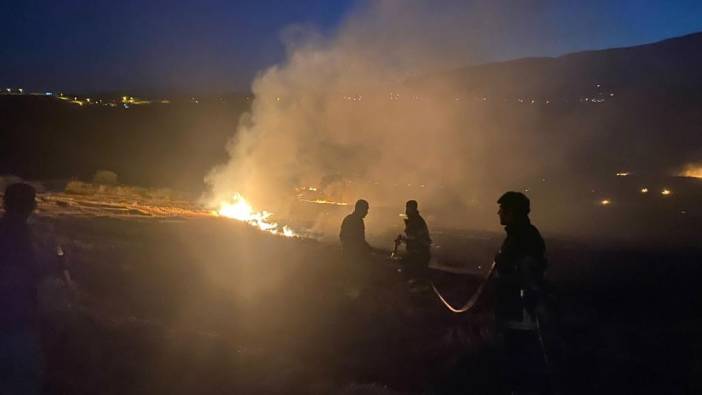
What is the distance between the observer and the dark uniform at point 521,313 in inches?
165

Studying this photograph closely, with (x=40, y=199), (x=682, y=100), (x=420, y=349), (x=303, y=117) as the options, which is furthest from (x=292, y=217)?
(x=682, y=100)

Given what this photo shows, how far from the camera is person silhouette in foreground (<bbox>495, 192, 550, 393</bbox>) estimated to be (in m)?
4.19

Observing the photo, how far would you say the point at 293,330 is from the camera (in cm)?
794

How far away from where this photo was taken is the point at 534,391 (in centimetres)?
421

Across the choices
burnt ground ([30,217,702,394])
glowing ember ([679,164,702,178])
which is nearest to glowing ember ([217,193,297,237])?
burnt ground ([30,217,702,394])

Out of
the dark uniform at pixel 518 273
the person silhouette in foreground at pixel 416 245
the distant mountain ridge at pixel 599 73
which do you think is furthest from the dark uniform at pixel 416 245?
the distant mountain ridge at pixel 599 73

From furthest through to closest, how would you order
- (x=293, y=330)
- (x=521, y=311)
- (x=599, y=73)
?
(x=599, y=73), (x=293, y=330), (x=521, y=311)

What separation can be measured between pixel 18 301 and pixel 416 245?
6.04m

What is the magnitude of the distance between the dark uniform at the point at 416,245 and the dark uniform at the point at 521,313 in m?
4.73

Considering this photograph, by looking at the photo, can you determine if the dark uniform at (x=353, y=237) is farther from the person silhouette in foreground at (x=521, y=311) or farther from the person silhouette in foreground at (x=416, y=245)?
the person silhouette in foreground at (x=521, y=311)

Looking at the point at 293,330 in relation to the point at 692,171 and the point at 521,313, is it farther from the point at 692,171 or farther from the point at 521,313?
the point at 692,171

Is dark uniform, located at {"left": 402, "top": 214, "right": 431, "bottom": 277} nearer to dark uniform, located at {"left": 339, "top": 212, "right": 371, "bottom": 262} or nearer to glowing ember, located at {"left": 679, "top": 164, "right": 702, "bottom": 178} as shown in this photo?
dark uniform, located at {"left": 339, "top": 212, "right": 371, "bottom": 262}

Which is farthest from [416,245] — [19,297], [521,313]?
[19,297]

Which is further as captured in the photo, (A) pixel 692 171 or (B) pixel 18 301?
(A) pixel 692 171
